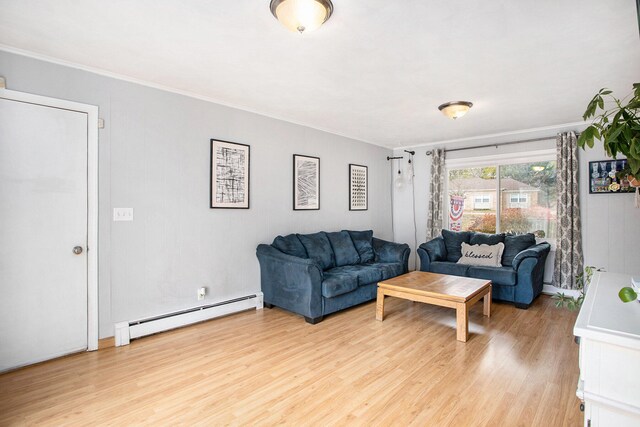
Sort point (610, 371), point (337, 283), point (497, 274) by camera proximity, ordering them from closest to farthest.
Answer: point (610, 371)
point (337, 283)
point (497, 274)

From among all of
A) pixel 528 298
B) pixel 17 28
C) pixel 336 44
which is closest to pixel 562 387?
pixel 528 298

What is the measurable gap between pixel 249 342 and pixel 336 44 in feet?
8.85

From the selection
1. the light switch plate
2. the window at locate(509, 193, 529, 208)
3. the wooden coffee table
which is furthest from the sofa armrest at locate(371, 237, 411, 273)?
the light switch plate

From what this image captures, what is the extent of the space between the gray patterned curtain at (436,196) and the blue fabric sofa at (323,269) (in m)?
1.28

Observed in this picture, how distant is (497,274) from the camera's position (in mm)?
4176

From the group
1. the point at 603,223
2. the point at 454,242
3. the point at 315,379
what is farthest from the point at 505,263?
the point at 315,379

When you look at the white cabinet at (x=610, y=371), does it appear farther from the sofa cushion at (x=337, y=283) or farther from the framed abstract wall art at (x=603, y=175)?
the framed abstract wall art at (x=603, y=175)

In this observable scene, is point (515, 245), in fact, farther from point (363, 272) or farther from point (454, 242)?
point (363, 272)

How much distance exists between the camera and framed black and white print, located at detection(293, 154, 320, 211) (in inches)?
180

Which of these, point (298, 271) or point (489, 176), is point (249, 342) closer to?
point (298, 271)

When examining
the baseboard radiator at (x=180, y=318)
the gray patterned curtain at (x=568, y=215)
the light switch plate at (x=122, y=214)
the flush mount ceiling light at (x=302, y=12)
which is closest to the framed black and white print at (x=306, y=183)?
the baseboard radiator at (x=180, y=318)

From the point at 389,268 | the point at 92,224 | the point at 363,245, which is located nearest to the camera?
the point at 92,224

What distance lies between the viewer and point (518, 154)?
5059mm

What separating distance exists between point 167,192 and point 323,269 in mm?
2082
